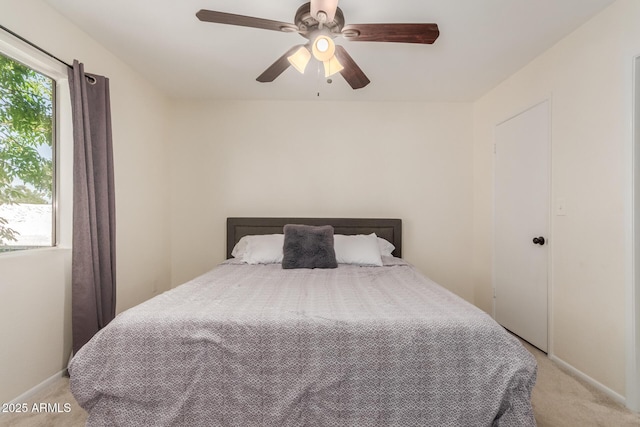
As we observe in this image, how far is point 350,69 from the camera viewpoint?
2160 millimetres

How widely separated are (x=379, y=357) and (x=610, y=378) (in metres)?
1.65

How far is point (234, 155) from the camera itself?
366 cm

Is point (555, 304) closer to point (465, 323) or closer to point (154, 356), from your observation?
point (465, 323)

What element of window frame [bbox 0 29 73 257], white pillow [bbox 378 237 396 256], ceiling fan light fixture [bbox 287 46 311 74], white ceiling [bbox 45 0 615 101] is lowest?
white pillow [bbox 378 237 396 256]

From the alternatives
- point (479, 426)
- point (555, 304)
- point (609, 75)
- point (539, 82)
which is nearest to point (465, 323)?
point (479, 426)

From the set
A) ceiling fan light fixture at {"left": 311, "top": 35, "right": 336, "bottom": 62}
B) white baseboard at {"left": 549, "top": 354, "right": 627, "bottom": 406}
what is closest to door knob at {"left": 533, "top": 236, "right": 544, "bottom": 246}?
white baseboard at {"left": 549, "top": 354, "right": 627, "bottom": 406}

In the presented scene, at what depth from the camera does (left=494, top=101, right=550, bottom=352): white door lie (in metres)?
2.59

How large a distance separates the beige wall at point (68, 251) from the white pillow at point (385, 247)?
2.31 m

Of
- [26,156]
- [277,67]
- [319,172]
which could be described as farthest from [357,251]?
[26,156]

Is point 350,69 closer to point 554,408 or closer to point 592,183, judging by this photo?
point 592,183

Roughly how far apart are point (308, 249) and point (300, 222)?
750 millimetres

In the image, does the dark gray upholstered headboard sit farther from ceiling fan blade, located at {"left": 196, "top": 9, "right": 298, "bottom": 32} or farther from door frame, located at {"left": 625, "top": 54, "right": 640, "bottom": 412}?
ceiling fan blade, located at {"left": 196, "top": 9, "right": 298, "bottom": 32}

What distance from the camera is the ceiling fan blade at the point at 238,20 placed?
1.64 metres

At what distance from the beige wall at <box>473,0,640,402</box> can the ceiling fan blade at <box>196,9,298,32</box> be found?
6.31ft
